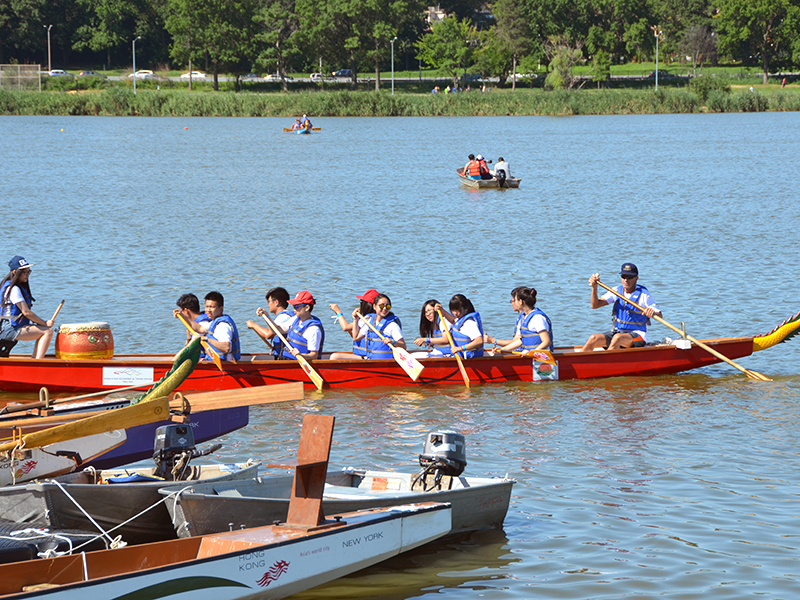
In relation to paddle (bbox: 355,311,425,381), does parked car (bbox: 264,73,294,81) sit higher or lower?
higher

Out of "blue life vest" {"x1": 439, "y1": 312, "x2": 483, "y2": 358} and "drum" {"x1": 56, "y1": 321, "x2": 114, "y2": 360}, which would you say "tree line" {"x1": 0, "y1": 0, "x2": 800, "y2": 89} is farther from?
"drum" {"x1": 56, "y1": 321, "x2": 114, "y2": 360}

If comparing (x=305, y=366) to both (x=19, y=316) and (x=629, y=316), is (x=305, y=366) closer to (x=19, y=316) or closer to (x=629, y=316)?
(x=19, y=316)

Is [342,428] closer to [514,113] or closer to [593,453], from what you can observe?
[593,453]

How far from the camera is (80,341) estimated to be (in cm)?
1320

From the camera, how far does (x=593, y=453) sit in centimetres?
1126

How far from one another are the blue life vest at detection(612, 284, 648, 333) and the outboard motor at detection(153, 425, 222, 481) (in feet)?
24.9

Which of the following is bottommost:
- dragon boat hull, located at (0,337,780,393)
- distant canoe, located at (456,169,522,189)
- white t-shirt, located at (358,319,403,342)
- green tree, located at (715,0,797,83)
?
dragon boat hull, located at (0,337,780,393)

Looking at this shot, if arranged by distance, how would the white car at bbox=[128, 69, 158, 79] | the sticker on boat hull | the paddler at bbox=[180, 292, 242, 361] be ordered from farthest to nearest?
the white car at bbox=[128, 69, 158, 79] < the paddler at bbox=[180, 292, 242, 361] < the sticker on boat hull

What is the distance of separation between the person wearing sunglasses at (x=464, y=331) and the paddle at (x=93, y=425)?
580cm

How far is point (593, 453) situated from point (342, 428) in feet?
9.42

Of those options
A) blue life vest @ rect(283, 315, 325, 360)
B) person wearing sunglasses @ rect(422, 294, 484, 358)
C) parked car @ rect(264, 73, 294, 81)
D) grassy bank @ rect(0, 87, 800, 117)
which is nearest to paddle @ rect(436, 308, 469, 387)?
person wearing sunglasses @ rect(422, 294, 484, 358)

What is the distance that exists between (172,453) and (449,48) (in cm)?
9901

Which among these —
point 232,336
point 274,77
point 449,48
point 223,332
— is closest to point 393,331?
point 232,336

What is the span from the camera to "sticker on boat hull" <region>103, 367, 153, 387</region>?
13.0m
